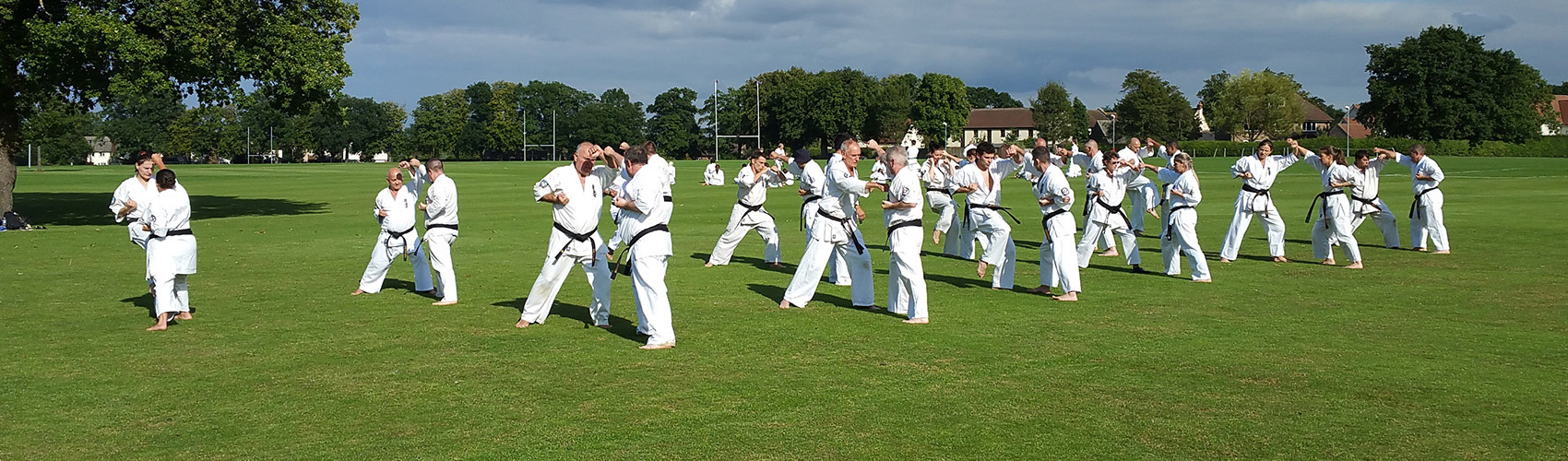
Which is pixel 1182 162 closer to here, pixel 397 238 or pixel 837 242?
pixel 837 242

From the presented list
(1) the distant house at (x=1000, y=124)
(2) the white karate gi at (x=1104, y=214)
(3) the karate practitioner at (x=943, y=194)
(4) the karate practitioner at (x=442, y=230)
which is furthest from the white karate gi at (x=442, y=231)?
(1) the distant house at (x=1000, y=124)

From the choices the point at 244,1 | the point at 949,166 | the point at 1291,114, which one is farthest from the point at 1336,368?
the point at 1291,114

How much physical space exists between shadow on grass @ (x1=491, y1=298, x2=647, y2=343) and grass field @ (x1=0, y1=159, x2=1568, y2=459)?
12cm

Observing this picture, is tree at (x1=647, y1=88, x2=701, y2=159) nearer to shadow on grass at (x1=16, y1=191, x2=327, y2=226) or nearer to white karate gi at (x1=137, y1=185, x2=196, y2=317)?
shadow on grass at (x1=16, y1=191, x2=327, y2=226)

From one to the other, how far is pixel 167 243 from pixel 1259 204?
14949 mm

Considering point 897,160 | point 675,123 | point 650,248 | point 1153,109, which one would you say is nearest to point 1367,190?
point 897,160

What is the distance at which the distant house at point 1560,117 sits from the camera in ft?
411

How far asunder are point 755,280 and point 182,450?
935cm

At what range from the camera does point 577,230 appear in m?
11.2

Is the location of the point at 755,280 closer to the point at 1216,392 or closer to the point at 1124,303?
the point at 1124,303

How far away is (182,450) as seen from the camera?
7043 mm

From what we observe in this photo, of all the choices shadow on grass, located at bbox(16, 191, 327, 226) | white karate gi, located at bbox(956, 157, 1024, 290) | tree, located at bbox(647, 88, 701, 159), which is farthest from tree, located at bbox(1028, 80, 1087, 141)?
white karate gi, located at bbox(956, 157, 1024, 290)

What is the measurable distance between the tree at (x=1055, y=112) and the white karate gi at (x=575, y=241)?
13370 cm

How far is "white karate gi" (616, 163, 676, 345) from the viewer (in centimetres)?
1019
